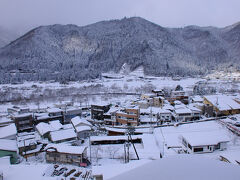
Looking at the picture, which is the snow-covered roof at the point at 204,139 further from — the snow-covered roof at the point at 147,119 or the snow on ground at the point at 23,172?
the snow on ground at the point at 23,172

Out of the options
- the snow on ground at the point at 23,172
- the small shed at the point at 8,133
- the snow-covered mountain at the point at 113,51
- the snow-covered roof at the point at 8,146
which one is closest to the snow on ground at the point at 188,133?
the snow on ground at the point at 23,172

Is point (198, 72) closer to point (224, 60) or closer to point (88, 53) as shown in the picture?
point (224, 60)

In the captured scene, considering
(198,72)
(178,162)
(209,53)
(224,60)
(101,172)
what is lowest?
(101,172)

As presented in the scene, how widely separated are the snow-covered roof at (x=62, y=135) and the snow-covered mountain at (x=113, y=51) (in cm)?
3020

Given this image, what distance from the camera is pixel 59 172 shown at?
4770 millimetres

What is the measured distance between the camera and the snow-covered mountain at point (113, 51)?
1640 inches

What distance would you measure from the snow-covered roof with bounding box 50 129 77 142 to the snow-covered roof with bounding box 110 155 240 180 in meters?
7.00

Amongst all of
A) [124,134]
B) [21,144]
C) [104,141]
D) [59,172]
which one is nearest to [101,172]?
[59,172]

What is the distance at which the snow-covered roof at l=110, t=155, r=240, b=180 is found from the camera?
69cm

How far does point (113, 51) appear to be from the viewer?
56.5 m

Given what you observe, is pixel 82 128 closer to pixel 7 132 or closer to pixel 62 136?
Result: pixel 62 136

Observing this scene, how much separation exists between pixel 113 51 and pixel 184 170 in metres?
57.7

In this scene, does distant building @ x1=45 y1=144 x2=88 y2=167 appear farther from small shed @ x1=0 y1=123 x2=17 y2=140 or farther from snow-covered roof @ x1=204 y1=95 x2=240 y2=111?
snow-covered roof @ x1=204 y1=95 x2=240 y2=111

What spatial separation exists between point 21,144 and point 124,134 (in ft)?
15.0
